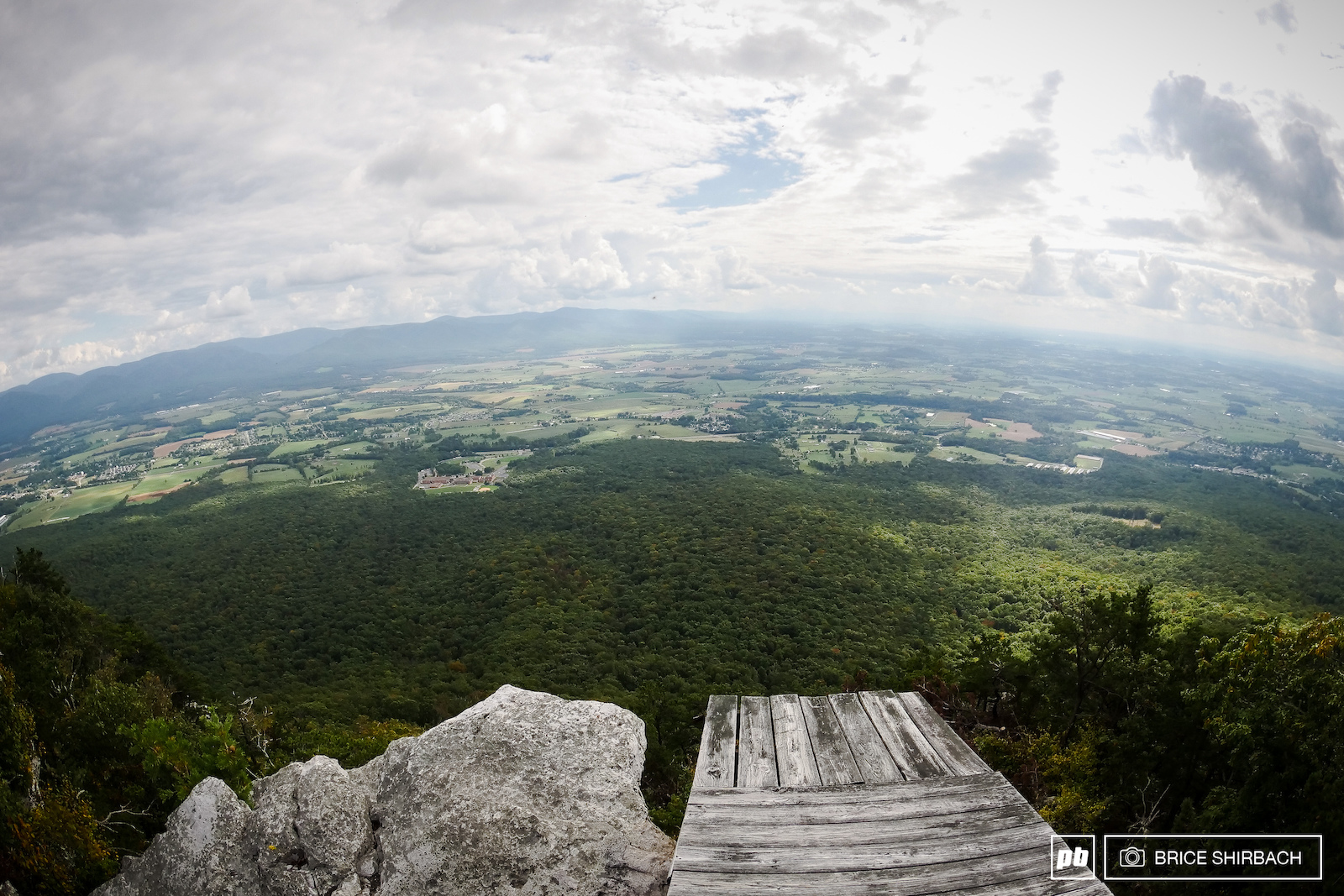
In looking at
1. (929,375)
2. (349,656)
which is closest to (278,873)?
(349,656)

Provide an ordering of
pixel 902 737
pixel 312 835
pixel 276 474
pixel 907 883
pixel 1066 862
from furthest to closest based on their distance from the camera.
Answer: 1. pixel 276 474
2. pixel 312 835
3. pixel 902 737
4. pixel 1066 862
5. pixel 907 883

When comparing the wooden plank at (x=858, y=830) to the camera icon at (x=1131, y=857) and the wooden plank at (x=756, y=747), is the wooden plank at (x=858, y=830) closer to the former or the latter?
the wooden plank at (x=756, y=747)

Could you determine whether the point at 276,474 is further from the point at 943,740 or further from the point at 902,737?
the point at 943,740

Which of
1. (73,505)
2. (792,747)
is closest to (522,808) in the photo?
(792,747)

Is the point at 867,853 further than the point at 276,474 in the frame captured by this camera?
No

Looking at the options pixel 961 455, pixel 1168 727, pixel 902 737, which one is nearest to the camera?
pixel 902 737

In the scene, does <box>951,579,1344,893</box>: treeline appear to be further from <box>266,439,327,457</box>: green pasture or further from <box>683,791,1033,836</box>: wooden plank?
<box>266,439,327,457</box>: green pasture
